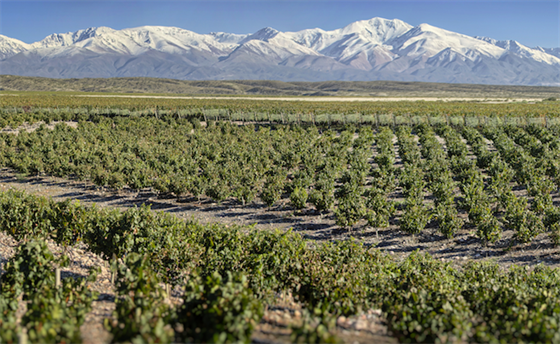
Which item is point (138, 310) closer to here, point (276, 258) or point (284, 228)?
point (276, 258)

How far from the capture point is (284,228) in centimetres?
2317

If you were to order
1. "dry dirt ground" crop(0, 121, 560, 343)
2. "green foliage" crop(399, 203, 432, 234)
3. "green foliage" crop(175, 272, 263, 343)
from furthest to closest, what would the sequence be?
1. "green foliage" crop(399, 203, 432, 234)
2. "dry dirt ground" crop(0, 121, 560, 343)
3. "green foliage" crop(175, 272, 263, 343)

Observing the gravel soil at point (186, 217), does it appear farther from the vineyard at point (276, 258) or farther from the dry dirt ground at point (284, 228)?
the vineyard at point (276, 258)

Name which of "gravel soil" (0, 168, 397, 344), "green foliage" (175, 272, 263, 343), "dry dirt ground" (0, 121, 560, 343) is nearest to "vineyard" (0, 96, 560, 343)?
"green foliage" (175, 272, 263, 343)

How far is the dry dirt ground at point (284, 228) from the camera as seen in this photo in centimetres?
1049

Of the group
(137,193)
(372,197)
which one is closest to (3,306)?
(372,197)

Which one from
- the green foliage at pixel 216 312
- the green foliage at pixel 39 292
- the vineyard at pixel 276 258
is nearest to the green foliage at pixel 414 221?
the vineyard at pixel 276 258

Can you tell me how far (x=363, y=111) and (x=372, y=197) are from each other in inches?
2141

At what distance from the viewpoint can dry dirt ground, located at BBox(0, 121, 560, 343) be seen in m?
10.5

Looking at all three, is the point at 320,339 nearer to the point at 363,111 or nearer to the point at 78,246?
the point at 78,246

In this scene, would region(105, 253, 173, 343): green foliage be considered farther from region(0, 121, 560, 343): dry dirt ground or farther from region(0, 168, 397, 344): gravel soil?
region(0, 121, 560, 343): dry dirt ground

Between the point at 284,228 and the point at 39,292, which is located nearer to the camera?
the point at 39,292

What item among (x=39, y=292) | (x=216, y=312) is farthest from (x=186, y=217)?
(x=216, y=312)

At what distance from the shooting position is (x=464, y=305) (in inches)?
417
